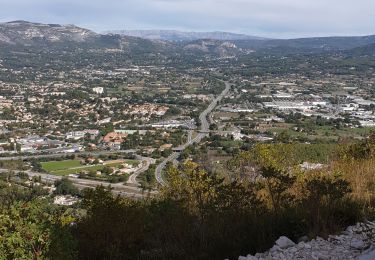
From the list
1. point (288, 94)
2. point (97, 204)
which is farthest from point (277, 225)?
point (288, 94)

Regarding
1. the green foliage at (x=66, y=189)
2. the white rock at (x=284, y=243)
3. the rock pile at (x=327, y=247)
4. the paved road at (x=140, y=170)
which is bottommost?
the paved road at (x=140, y=170)

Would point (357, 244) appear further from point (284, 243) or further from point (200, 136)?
point (200, 136)

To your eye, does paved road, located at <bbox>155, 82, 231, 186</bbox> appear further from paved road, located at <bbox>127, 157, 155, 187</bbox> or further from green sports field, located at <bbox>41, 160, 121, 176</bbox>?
green sports field, located at <bbox>41, 160, 121, 176</bbox>

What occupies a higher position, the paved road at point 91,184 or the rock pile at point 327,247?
the rock pile at point 327,247

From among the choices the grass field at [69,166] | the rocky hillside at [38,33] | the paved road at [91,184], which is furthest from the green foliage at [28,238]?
the rocky hillside at [38,33]

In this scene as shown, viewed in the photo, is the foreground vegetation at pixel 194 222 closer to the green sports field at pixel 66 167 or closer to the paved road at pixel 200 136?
the paved road at pixel 200 136

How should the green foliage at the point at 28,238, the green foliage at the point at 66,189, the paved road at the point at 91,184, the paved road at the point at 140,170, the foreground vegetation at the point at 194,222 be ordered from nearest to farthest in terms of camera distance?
the green foliage at the point at 28,238, the foreground vegetation at the point at 194,222, the green foliage at the point at 66,189, the paved road at the point at 91,184, the paved road at the point at 140,170
